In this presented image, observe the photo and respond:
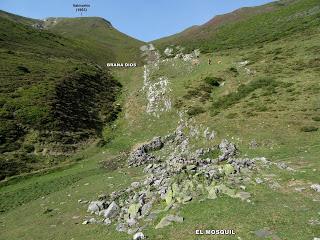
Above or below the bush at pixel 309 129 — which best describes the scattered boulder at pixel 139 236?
below

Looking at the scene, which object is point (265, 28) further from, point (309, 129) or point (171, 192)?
point (171, 192)

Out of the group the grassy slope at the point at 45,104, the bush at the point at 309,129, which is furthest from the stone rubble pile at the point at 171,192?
the grassy slope at the point at 45,104

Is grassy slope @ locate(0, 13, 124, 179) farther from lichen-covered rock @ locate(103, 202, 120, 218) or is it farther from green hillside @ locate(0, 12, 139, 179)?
lichen-covered rock @ locate(103, 202, 120, 218)

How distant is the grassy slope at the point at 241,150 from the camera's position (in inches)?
829

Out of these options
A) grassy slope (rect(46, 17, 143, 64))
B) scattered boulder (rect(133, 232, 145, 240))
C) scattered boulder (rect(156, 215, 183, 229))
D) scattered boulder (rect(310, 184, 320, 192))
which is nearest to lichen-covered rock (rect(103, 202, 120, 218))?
scattered boulder (rect(156, 215, 183, 229))

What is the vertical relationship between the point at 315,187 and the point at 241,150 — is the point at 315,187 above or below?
above

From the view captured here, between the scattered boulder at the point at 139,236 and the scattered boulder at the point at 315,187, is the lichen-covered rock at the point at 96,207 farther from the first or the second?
the scattered boulder at the point at 315,187

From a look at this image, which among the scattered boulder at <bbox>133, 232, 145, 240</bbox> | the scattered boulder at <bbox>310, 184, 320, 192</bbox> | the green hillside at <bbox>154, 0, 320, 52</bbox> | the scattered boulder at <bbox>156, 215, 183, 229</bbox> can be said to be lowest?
the scattered boulder at <bbox>133, 232, 145, 240</bbox>

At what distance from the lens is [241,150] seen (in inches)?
1426

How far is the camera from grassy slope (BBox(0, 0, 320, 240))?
2106 cm

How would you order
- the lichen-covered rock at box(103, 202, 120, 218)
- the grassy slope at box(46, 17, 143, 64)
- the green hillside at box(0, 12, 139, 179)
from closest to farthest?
the lichen-covered rock at box(103, 202, 120, 218) → the green hillside at box(0, 12, 139, 179) → the grassy slope at box(46, 17, 143, 64)

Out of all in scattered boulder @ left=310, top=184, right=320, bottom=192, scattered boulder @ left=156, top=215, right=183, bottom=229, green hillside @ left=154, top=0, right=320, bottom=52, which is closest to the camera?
scattered boulder @ left=156, top=215, right=183, bottom=229

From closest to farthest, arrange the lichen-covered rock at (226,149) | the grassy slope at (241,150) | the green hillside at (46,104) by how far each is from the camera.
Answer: the grassy slope at (241,150) < the lichen-covered rock at (226,149) < the green hillside at (46,104)

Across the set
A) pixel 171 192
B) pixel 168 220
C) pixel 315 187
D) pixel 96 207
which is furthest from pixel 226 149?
pixel 168 220
